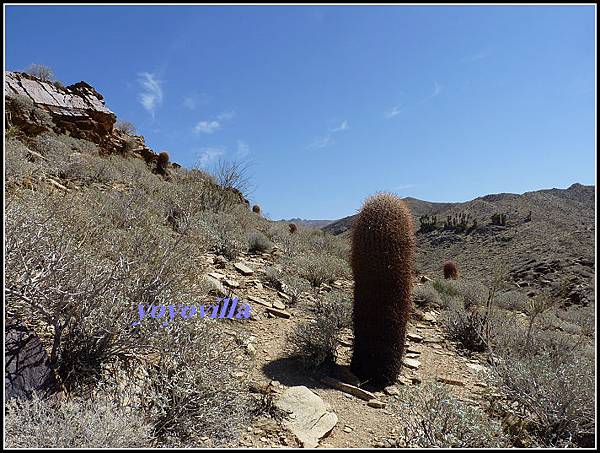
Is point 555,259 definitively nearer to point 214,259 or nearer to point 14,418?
point 214,259

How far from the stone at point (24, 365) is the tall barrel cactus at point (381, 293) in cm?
294

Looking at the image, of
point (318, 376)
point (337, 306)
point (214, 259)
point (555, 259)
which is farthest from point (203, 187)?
point (555, 259)

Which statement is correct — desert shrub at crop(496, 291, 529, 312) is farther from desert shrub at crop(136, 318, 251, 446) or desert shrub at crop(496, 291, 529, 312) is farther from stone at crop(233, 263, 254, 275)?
desert shrub at crop(136, 318, 251, 446)

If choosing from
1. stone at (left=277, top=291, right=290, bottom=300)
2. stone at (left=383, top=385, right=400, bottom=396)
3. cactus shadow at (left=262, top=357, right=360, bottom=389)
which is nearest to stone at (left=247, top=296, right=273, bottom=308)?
stone at (left=277, top=291, right=290, bottom=300)

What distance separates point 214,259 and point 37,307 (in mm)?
4292

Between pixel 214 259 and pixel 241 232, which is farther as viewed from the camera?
pixel 241 232

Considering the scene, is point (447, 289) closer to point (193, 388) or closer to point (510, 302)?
point (510, 302)

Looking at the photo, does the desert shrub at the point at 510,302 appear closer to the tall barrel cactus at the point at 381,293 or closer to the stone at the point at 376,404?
the tall barrel cactus at the point at 381,293

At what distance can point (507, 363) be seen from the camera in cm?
407

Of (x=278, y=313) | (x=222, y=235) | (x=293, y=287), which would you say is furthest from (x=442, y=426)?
(x=222, y=235)

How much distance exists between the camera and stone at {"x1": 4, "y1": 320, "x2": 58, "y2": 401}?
2.41 m

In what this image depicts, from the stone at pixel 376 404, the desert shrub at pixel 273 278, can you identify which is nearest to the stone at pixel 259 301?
the desert shrub at pixel 273 278

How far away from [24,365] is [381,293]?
10.5 ft

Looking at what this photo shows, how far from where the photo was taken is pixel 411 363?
4898 millimetres
